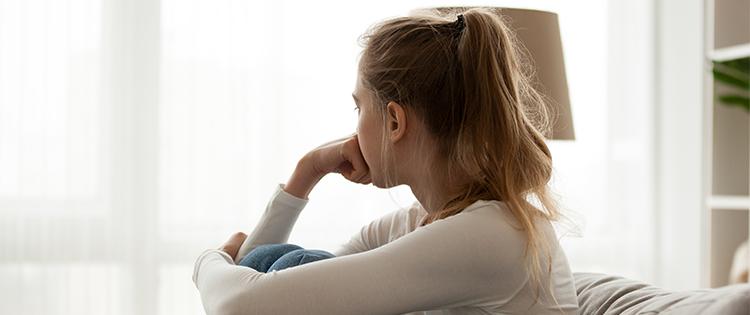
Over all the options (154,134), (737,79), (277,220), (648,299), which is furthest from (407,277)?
(737,79)

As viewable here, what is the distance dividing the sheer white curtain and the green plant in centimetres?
66

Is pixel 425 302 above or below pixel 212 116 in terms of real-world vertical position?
below

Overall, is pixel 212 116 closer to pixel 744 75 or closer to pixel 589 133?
pixel 589 133

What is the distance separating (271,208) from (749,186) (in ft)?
6.91

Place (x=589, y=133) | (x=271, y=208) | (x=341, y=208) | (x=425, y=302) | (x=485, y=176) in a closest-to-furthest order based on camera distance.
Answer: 1. (x=425, y=302)
2. (x=485, y=176)
3. (x=271, y=208)
4. (x=341, y=208)
5. (x=589, y=133)

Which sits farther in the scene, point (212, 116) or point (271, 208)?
point (212, 116)

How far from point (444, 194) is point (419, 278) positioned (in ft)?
0.74

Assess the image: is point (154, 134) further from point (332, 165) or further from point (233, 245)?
point (332, 165)

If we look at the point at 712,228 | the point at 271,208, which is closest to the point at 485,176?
the point at 271,208

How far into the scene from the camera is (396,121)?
1.46 meters

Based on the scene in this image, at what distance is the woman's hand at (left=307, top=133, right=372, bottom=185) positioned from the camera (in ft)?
5.37

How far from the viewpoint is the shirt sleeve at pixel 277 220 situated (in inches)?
69.8

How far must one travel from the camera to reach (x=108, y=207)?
306cm

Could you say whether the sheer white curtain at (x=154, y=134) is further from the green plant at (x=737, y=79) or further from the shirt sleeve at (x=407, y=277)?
the shirt sleeve at (x=407, y=277)
